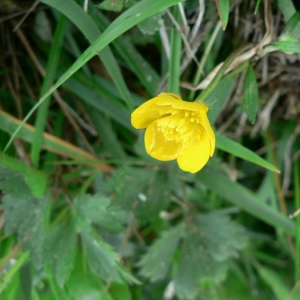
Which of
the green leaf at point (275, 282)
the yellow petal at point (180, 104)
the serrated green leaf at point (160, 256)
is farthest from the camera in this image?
Result: the green leaf at point (275, 282)

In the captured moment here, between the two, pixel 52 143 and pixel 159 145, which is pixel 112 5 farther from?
pixel 52 143

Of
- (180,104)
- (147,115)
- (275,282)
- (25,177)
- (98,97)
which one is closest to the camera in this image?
(180,104)

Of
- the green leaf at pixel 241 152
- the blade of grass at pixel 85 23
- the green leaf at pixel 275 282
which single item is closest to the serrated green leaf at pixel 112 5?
the blade of grass at pixel 85 23

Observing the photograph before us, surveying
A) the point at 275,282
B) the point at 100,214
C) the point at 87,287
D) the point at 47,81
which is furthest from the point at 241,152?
the point at 275,282

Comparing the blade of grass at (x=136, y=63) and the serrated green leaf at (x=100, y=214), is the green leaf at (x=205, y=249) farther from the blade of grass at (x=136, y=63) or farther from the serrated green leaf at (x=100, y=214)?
the blade of grass at (x=136, y=63)

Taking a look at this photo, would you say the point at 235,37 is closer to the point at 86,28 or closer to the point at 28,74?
the point at 86,28

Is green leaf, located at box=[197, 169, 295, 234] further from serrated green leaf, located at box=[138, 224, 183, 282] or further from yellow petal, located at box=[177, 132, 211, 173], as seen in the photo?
yellow petal, located at box=[177, 132, 211, 173]
